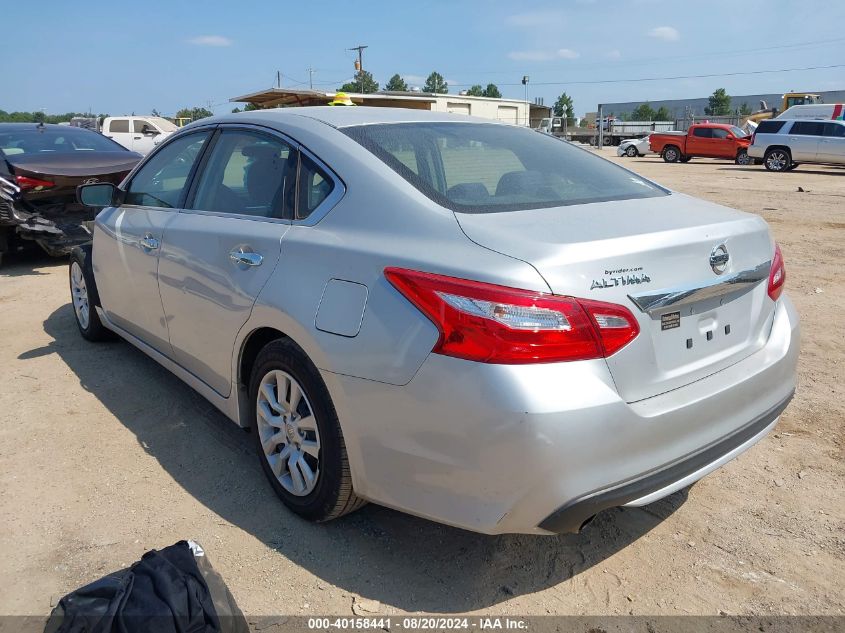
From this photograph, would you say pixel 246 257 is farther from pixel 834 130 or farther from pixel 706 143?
pixel 706 143

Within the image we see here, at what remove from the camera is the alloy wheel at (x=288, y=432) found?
2715 millimetres

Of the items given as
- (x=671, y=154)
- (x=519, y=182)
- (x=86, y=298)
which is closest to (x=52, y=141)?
(x=86, y=298)

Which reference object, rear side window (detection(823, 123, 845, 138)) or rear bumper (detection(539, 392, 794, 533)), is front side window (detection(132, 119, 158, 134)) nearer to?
rear side window (detection(823, 123, 845, 138))

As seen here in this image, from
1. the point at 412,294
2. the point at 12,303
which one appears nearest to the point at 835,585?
the point at 412,294

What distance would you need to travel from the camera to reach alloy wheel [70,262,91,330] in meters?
5.05

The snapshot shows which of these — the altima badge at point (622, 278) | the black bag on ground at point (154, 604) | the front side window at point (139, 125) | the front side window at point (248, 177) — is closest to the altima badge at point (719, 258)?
the altima badge at point (622, 278)

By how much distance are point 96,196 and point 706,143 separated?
28119 mm

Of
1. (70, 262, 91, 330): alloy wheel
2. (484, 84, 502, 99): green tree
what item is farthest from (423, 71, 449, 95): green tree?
(70, 262, 91, 330): alloy wheel

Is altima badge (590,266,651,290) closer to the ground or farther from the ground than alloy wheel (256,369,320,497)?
farther from the ground

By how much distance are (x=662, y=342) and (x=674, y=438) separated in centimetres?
31

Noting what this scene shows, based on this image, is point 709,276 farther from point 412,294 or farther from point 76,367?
point 76,367

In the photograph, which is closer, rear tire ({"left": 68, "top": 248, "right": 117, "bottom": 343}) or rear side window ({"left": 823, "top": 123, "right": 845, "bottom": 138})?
rear tire ({"left": 68, "top": 248, "right": 117, "bottom": 343})

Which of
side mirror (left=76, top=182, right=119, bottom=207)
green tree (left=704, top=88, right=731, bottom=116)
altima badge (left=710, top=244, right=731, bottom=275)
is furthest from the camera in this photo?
green tree (left=704, top=88, right=731, bottom=116)

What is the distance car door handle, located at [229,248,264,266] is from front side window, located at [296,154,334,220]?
245 millimetres
